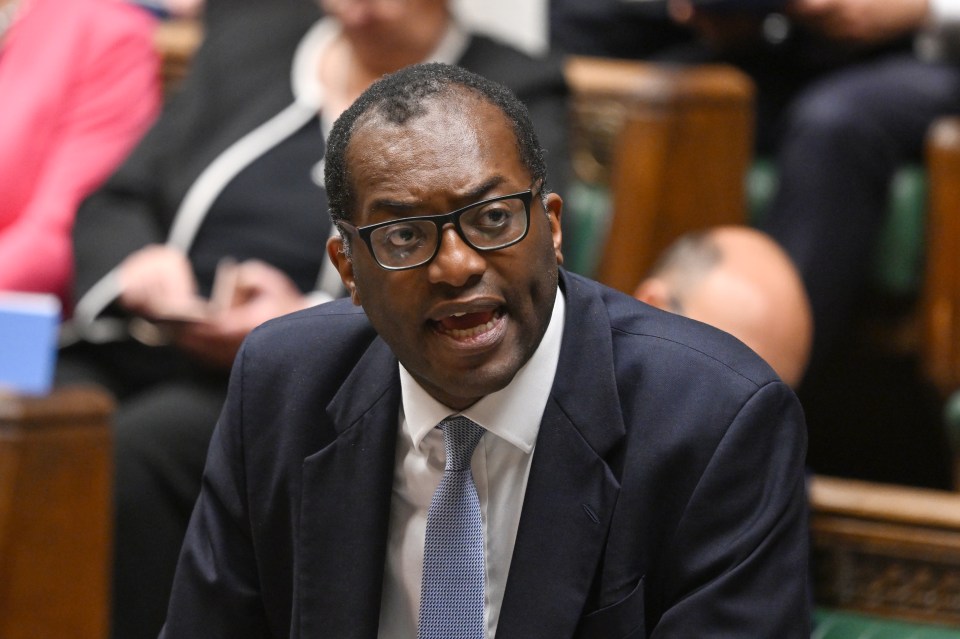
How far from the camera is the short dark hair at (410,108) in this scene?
962 millimetres

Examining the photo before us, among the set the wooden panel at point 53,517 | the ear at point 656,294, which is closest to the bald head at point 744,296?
the ear at point 656,294

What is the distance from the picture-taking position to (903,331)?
2035mm

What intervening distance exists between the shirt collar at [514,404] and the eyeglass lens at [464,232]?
0.13 m

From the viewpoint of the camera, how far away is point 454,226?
37.1 inches

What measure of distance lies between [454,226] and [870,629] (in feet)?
2.75

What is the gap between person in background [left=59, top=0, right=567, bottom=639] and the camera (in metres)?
1.75

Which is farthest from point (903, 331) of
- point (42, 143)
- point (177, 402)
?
point (42, 143)

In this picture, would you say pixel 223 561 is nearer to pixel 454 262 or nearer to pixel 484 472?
pixel 484 472

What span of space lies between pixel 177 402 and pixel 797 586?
1.01 metres

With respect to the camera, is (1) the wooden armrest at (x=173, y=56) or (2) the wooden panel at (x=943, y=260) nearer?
(2) the wooden panel at (x=943, y=260)

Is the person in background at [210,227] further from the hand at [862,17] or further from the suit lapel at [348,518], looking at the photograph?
the suit lapel at [348,518]

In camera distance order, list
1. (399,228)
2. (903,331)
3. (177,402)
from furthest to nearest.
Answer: (903,331) < (177,402) < (399,228)

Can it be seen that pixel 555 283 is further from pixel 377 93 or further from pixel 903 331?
pixel 903 331

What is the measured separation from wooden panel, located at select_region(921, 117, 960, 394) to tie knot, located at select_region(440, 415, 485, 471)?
1038mm
